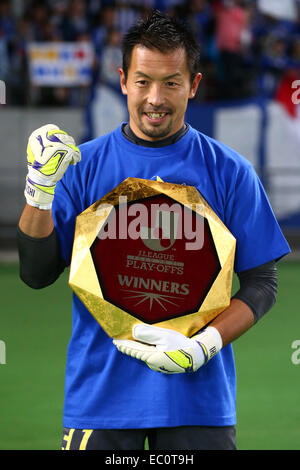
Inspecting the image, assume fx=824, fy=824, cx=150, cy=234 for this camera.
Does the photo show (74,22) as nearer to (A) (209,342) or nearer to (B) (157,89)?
(B) (157,89)

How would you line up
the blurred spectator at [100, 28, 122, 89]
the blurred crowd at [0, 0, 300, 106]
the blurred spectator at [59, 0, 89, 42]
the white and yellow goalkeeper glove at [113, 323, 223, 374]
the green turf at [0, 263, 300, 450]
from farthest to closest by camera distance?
the blurred spectator at [59, 0, 89, 42] → the blurred crowd at [0, 0, 300, 106] → the blurred spectator at [100, 28, 122, 89] → the green turf at [0, 263, 300, 450] → the white and yellow goalkeeper glove at [113, 323, 223, 374]

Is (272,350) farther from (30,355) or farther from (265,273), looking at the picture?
(265,273)

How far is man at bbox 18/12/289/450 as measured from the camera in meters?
2.77

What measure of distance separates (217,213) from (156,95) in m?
0.46

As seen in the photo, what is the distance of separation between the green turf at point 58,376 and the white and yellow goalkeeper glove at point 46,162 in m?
2.46

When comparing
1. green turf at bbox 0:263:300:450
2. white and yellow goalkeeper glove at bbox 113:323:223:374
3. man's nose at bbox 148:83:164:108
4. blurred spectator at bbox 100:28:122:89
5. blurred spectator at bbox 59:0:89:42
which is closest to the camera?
white and yellow goalkeeper glove at bbox 113:323:223:374

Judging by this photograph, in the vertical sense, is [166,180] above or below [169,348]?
above

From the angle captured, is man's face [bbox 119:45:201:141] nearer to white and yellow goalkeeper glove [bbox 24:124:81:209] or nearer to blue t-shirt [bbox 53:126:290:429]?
blue t-shirt [bbox 53:126:290:429]

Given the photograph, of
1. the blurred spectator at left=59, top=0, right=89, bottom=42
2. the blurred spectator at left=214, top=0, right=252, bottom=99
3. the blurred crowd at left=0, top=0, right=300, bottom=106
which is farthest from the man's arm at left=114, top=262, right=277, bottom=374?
the blurred spectator at left=59, top=0, right=89, bottom=42

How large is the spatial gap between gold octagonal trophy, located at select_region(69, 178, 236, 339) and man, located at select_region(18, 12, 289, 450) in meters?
0.08

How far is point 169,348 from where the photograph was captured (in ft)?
8.84

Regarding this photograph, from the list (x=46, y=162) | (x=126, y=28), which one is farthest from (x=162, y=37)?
(x=126, y=28)

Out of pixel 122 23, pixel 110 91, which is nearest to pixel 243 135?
pixel 110 91

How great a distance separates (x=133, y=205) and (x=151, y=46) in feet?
1.83
